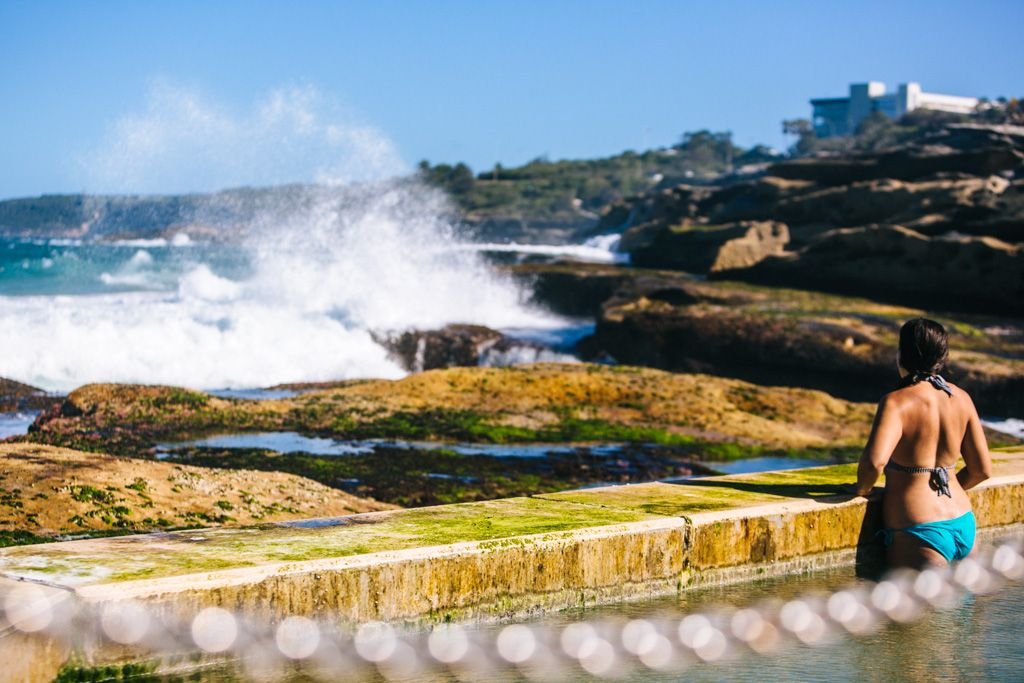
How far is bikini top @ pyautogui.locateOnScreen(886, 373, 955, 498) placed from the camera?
638 cm

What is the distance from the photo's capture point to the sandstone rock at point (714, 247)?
33.3 metres

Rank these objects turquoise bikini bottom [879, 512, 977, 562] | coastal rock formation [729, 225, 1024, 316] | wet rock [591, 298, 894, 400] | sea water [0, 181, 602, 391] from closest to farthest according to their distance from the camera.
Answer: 1. turquoise bikini bottom [879, 512, 977, 562]
2. wet rock [591, 298, 894, 400]
3. sea water [0, 181, 602, 391]
4. coastal rock formation [729, 225, 1024, 316]

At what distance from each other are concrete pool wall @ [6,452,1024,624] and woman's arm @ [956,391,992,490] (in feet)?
1.77

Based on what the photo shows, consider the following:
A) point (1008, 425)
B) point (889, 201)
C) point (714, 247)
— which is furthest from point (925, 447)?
point (714, 247)

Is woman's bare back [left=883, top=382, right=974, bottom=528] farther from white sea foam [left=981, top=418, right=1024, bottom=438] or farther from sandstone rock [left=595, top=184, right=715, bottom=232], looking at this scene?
sandstone rock [left=595, top=184, right=715, bottom=232]

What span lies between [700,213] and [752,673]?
47.2 metres

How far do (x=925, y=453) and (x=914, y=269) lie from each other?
904 inches

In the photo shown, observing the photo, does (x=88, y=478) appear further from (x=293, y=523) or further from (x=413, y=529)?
(x=413, y=529)

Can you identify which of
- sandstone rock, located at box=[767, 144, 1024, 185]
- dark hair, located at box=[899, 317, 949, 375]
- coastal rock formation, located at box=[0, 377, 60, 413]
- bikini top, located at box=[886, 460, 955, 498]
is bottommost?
coastal rock formation, located at box=[0, 377, 60, 413]

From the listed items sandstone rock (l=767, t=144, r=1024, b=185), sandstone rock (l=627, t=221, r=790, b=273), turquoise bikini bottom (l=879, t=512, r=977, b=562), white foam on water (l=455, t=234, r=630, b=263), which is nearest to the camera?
turquoise bikini bottom (l=879, t=512, r=977, b=562)

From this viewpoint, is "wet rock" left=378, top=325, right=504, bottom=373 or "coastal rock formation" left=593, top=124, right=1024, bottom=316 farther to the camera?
"coastal rock formation" left=593, top=124, right=1024, bottom=316

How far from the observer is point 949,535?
6.42 m

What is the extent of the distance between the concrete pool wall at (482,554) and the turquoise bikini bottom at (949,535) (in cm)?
40

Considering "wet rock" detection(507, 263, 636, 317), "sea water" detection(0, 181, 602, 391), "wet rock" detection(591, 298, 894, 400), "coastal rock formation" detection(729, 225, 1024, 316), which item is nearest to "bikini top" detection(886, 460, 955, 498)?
"wet rock" detection(591, 298, 894, 400)
